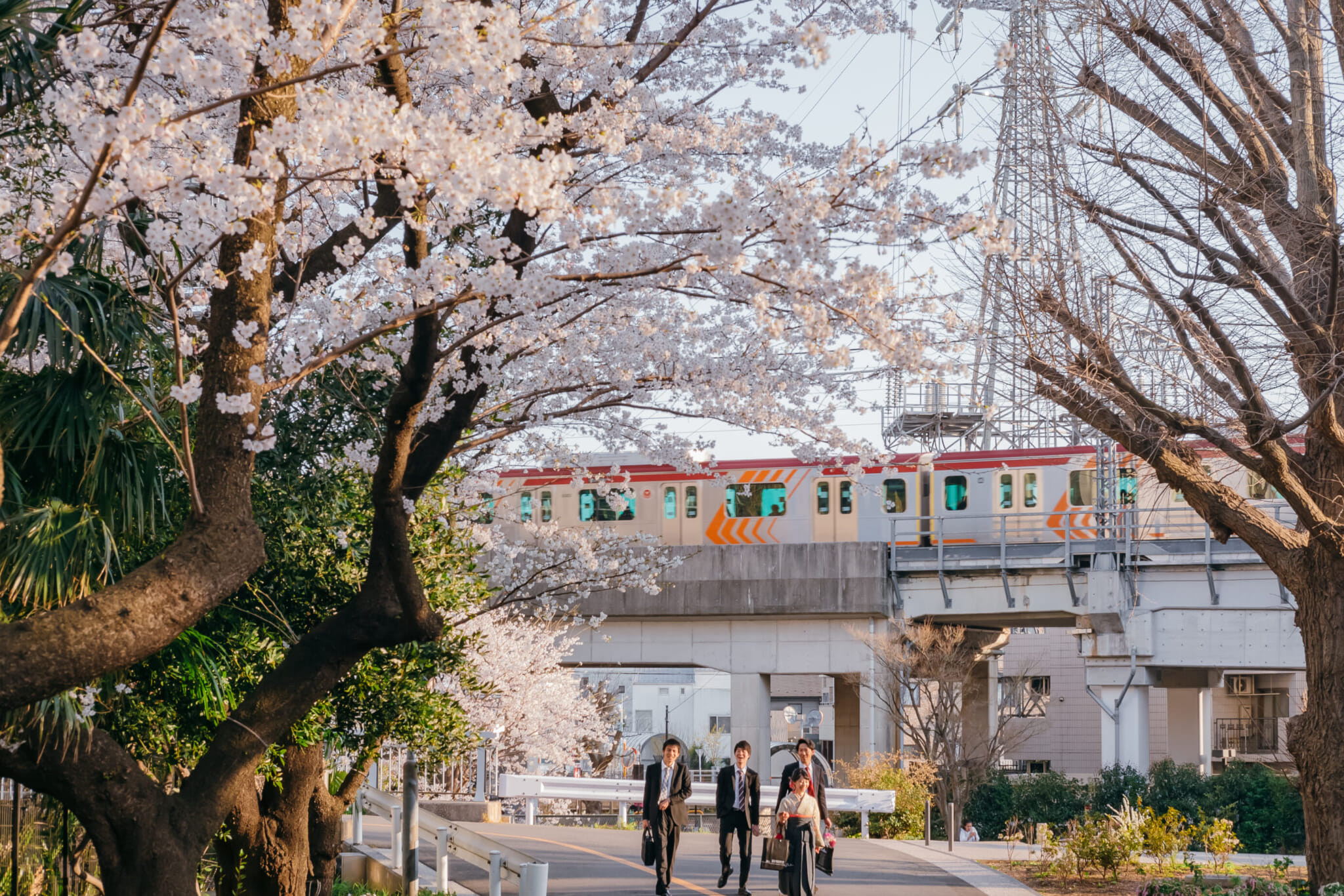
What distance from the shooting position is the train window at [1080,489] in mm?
28938

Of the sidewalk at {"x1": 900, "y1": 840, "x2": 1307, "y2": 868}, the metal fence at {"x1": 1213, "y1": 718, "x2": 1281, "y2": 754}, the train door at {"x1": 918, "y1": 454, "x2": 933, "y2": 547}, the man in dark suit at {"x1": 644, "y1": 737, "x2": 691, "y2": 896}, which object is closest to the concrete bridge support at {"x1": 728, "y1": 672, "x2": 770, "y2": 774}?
the train door at {"x1": 918, "y1": 454, "x2": 933, "y2": 547}

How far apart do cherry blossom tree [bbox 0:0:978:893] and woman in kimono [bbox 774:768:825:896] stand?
11.1 feet

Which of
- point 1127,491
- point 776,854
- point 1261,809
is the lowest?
point 1261,809

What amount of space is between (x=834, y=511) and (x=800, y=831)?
20625 millimetres

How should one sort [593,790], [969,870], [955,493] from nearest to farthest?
[969,870] → [593,790] → [955,493]

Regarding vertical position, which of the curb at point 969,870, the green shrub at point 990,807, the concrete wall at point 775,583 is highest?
the concrete wall at point 775,583

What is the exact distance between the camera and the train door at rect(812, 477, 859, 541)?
3073cm

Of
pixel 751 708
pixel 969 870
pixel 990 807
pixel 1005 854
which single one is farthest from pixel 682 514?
pixel 969 870

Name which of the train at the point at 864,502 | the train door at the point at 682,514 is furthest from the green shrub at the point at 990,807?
the train door at the point at 682,514

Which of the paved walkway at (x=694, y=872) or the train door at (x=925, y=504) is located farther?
the train door at (x=925, y=504)

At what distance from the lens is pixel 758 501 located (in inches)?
1232

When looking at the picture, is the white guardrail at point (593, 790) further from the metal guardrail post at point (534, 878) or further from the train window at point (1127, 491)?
the metal guardrail post at point (534, 878)

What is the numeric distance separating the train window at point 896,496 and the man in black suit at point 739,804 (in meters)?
19.1

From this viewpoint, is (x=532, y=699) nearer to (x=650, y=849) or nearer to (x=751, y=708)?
(x=751, y=708)
